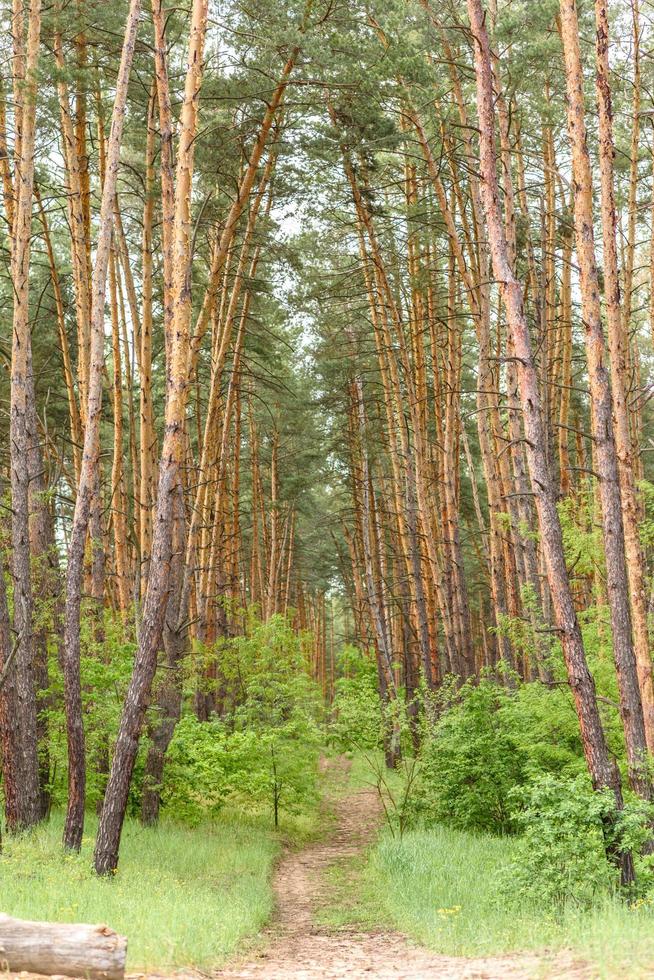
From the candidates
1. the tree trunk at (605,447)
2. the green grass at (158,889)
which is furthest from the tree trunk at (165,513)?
the tree trunk at (605,447)

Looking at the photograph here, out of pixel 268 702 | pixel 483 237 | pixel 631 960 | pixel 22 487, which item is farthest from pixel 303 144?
pixel 631 960

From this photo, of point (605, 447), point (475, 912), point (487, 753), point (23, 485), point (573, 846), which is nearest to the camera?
point (573, 846)

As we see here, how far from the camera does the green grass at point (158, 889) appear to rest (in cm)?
661

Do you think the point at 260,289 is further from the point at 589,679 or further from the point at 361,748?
the point at 589,679

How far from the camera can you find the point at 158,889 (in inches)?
325

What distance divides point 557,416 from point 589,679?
40.8 feet

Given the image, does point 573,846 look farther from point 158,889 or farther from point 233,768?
point 233,768

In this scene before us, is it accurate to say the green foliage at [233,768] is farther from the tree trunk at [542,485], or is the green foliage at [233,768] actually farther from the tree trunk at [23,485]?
the tree trunk at [542,485]

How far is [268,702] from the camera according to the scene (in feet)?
47.1

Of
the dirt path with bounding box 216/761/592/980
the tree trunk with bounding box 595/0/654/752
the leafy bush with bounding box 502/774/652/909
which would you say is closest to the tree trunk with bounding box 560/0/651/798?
the tree trunk with bounding box 595/0/654/752

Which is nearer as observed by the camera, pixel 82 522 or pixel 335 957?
pixel 335 957

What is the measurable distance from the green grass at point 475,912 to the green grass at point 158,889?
1.43 m

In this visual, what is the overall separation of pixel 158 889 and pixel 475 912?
300 cm

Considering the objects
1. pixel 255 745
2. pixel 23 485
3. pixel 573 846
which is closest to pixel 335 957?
pixel 573 846
